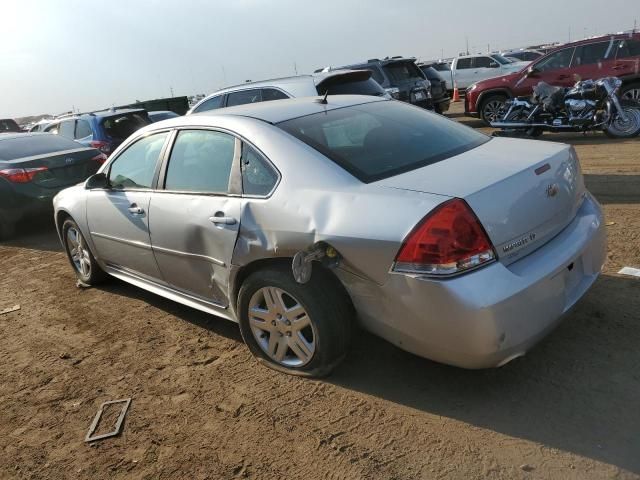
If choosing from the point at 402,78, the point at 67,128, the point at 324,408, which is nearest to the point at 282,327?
the point at 324,408

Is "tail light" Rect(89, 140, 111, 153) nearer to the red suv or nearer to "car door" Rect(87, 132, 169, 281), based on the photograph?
"car door" Rect(87, 132, 169, 281)

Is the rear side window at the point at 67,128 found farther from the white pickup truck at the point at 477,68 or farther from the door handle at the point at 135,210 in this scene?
the white pickup truck at the point at 477,68

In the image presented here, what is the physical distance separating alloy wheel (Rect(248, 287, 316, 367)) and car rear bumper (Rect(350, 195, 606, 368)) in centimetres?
38

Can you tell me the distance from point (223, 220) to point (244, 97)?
218 inches

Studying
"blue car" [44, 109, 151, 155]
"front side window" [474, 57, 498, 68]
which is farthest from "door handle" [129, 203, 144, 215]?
"front side window" [474, 57, 498, 68]

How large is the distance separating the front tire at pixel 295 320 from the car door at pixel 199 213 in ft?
0.91

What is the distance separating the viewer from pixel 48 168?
7.84 meters

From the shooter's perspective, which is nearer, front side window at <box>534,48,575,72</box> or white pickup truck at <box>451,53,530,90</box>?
front side window at <box>534,48,575,72</box>

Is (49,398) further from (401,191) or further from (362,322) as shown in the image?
(401,191)

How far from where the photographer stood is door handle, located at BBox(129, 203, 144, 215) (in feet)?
13.3

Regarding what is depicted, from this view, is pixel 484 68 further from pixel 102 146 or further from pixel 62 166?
pixel 62 166

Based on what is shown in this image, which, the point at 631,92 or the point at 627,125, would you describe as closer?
the point at 627,125

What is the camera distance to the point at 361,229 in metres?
2.73

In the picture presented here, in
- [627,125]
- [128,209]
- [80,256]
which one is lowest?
[627,125]
